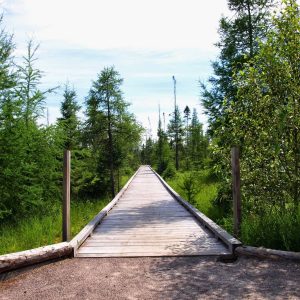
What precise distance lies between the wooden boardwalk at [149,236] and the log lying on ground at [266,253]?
26 cm

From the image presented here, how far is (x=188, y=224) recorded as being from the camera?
7918mm

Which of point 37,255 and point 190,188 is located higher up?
point 190,188

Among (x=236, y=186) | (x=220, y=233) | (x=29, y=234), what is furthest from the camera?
(x=29, y=234)

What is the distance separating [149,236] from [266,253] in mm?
2397

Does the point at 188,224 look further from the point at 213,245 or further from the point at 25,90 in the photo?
the point at 25,90

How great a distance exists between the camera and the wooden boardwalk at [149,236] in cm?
546

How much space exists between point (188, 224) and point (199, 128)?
50.8 m

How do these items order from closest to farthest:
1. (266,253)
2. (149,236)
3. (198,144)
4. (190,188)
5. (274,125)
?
(266,253), (274,125), (149,236), (190,188), (198,144)

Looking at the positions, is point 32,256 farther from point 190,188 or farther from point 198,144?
point 198,144

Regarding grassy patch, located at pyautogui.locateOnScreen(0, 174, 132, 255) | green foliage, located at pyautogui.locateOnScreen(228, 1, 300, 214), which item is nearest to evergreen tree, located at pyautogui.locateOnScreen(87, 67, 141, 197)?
grassy patch, located at pyautogui.locateOnScreen(0, 174, 132, 255)

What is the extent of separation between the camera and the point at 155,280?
4.23 metres

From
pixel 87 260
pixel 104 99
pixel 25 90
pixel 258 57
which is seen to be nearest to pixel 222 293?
pixel 87 260

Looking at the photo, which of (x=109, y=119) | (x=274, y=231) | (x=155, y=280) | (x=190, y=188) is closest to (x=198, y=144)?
(x=109, y=119)

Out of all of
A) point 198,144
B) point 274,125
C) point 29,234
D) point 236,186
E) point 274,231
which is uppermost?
point 198,144
